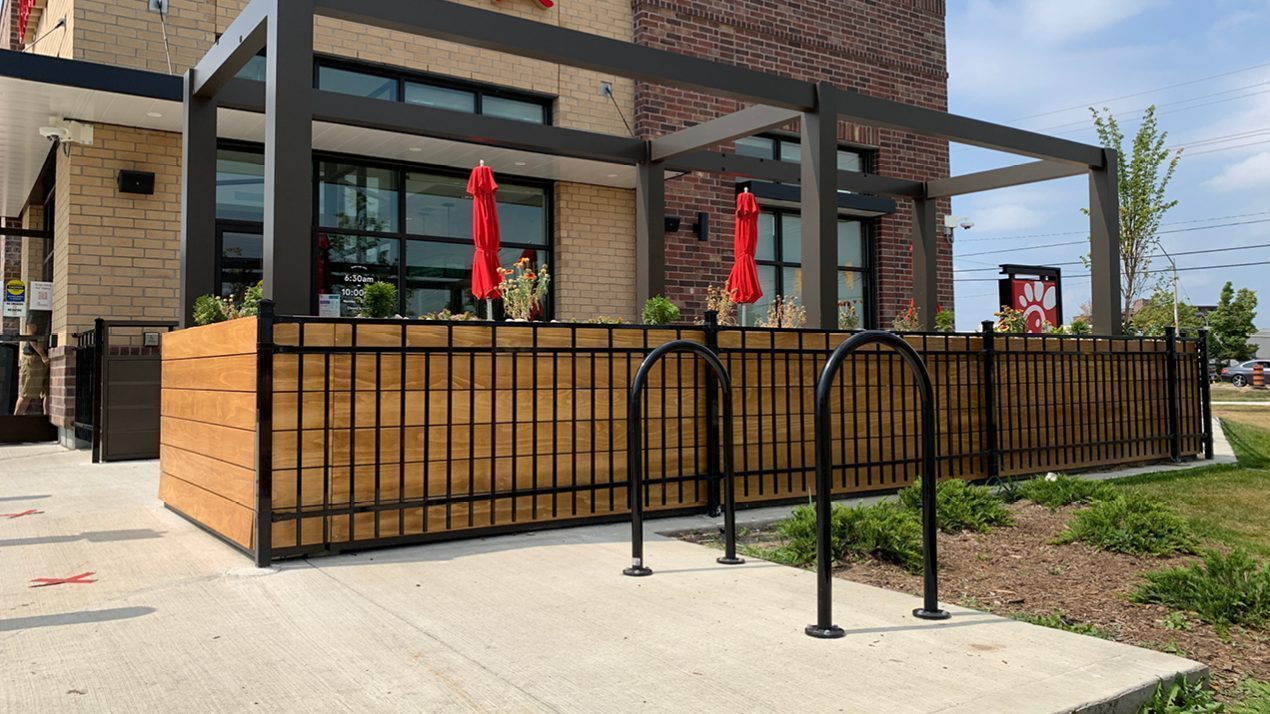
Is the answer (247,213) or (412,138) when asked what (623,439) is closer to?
(412,138)

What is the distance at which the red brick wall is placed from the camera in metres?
13.4

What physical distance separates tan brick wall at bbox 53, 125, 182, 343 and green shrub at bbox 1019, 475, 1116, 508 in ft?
28.4

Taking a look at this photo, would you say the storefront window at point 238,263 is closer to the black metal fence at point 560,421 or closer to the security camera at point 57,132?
the security camera at point 57,132

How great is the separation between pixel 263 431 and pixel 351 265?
23.7 feet

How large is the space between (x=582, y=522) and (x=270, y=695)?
2781 millimetres

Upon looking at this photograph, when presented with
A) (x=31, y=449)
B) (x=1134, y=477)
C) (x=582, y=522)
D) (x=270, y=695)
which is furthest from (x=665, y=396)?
(x=31, y=449)

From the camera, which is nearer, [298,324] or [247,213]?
[298,324]

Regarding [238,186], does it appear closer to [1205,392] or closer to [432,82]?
[432,82]

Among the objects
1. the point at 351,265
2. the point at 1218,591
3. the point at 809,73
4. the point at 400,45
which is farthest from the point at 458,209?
the point at 1218,591

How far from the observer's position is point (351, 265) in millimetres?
11055

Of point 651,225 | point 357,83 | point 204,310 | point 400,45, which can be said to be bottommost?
point 204,310

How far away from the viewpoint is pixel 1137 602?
12.2 feet

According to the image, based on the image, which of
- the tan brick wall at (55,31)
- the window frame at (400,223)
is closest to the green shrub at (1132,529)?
the window frame at (400,223)

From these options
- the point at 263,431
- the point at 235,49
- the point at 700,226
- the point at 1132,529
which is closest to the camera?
the point at 263,431
